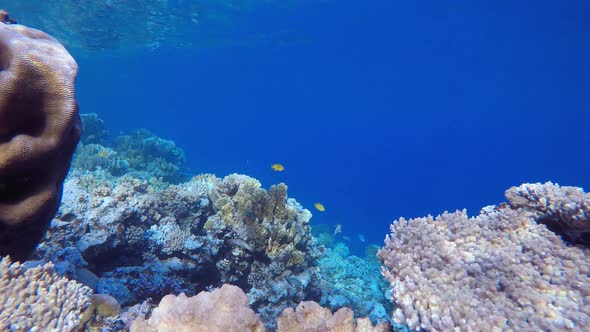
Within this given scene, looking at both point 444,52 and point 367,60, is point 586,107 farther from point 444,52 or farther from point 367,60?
point 367,60

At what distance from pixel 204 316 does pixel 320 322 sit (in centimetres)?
Answer: 110

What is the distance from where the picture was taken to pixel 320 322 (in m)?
3.10

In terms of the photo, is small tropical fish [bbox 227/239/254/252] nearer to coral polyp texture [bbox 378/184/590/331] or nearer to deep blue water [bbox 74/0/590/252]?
coral polyp texture [bbox 378/184/590/331]

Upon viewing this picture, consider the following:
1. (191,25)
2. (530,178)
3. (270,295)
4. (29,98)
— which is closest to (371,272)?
(270,295)

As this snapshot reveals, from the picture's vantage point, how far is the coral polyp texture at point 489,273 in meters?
2.63

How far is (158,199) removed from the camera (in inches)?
280

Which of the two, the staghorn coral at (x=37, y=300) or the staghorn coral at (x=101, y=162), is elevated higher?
the staghorn coral at (x=37, y=300)

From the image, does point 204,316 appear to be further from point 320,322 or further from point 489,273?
point 489,273

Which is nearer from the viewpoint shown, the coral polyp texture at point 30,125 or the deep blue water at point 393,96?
the coral polyp texture at point 30,125

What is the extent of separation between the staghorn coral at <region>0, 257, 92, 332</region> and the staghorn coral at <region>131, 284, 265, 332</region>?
0.54m

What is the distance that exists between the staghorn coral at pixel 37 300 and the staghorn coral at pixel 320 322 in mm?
→ 1806

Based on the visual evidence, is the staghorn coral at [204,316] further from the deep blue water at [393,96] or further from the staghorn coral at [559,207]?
the deep blue water at [393,96]

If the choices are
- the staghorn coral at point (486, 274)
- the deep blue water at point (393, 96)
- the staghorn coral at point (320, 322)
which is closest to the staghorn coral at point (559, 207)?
the staghorn coral at point (486, 274)

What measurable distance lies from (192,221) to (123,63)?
6431 cm
